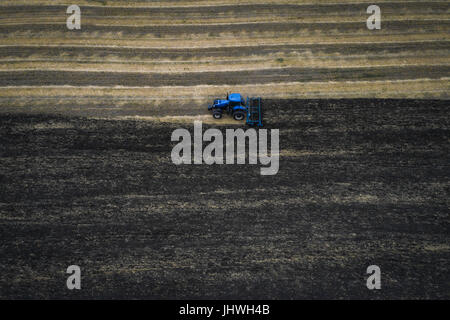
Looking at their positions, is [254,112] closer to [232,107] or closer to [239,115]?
[239,115]

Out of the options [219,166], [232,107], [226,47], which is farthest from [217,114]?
[226,47]

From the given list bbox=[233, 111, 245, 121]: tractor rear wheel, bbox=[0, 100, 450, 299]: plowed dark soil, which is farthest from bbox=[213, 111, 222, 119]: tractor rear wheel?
bbox=[0, 100, 450, 299]: plowed dark soil

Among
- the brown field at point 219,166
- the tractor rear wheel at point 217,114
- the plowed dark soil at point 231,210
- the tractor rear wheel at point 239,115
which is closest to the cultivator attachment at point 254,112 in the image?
the tractor rear wheel at point 239,115

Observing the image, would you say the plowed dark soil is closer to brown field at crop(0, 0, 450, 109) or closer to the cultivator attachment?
the cultivator attachment

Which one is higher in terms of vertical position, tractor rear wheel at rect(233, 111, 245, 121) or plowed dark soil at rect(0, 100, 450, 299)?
tractor rear wheel at rect(233, 111, 245, 121)
